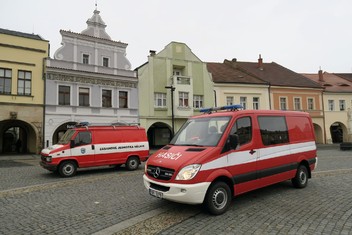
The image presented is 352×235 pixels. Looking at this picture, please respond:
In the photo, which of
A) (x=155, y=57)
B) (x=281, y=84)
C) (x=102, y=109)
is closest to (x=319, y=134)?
(x=281, y=84)

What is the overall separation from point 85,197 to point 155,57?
2173 cm

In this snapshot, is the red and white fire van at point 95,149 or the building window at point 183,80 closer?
the red and white fire van at point 95,149

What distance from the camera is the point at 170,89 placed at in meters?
27.2

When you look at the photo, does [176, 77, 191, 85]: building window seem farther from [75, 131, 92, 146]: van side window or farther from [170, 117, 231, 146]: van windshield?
[170, 117, 231, 146]: van windshield

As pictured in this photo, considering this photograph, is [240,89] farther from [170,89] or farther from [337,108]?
[337,108]

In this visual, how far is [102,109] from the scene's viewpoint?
2355cm

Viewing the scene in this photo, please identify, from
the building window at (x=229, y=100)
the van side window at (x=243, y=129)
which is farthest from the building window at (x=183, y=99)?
the van side window at (x=243, y=129)

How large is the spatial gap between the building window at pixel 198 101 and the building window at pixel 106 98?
9484 mm

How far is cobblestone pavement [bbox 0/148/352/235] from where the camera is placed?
184 inches

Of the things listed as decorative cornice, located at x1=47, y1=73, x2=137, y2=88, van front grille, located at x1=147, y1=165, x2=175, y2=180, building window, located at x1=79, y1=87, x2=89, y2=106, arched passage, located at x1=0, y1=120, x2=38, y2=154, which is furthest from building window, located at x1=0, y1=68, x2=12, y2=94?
van front grille, located at x1=147, y1=165, x2=175, y2=180

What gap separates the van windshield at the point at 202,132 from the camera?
5893 millimetres

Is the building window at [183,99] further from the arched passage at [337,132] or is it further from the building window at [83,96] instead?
the arched passage at [337,132]

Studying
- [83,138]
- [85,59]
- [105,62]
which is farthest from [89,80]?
[83,138]

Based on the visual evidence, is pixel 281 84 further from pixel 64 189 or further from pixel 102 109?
pixel 64 189
